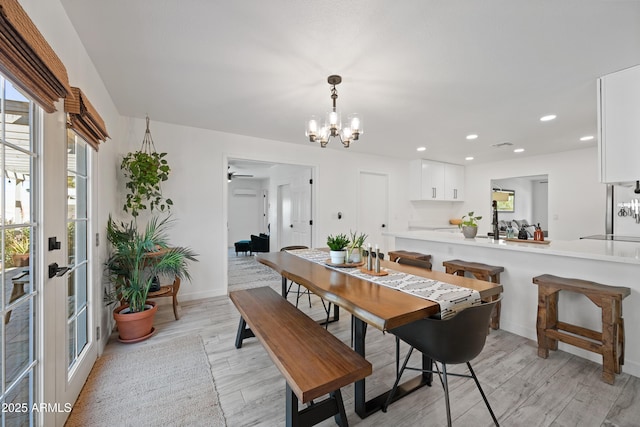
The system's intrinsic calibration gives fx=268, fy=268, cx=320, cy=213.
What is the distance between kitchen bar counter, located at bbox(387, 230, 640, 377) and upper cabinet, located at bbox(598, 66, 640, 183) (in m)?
0.68

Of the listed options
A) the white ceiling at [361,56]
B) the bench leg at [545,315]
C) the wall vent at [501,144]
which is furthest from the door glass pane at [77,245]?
the wall vent at [501,144]

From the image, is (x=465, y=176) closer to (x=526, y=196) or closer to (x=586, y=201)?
(x=586, y=201)

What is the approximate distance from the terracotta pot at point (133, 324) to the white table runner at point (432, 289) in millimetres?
1907

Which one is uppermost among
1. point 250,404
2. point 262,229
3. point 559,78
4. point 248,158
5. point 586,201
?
point 559,78

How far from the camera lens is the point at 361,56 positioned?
79.9 inches

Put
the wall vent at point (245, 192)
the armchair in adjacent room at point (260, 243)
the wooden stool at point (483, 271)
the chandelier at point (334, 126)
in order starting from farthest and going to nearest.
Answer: the wall vent at point (245, 192)
the armchair in adjacent room at point (260, 243)
the wooden stool at point (483, 271)
the chandelier at point (334, 126)

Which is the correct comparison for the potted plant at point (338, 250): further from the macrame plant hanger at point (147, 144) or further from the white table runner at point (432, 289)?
the macrame plant hanger at point (147, 144)

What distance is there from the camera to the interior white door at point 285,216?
19.6ft

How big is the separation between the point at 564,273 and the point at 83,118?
3.92 meters

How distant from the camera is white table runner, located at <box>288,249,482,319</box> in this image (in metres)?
1.39

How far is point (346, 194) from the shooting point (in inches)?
203

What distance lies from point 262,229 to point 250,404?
7486mm

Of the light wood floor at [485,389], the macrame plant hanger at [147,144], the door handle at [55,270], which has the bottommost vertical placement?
the light wood floor at [485,389]

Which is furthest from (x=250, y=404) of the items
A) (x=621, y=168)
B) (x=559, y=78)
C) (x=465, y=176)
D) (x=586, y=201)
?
(x=465, y=176)
